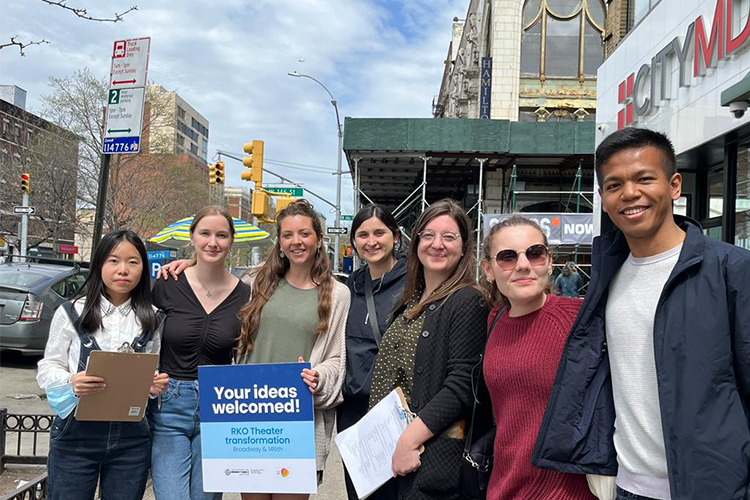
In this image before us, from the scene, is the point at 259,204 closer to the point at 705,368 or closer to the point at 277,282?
the point at 277,282

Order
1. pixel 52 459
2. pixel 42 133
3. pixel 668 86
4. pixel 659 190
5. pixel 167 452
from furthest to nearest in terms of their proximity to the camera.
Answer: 1. pixel 42 133
2. pixel 668 86
3. pixel 167 452
4. pixel 52 459
5. pixel 659 190

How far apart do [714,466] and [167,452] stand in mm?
2706

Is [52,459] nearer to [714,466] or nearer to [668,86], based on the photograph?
[714,466]

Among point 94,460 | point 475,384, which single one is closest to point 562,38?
point 475,384

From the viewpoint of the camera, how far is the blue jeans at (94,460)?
3111mm

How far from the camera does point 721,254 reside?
6.22 ft

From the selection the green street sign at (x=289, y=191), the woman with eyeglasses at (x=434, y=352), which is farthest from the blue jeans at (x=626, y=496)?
the green street sign at (x=289, y=191)

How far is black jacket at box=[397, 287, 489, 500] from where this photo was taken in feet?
8.72

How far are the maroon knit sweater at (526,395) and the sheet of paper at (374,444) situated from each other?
0.53 meters

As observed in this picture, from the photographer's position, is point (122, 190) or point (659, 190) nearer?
point (659, 190)

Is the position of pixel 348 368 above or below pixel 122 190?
below

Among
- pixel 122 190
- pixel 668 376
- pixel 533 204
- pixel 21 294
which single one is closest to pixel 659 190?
pixel 668 376

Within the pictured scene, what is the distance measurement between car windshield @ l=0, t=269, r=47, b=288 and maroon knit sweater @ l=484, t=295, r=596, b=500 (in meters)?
10.5

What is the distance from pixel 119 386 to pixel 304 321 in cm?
102
